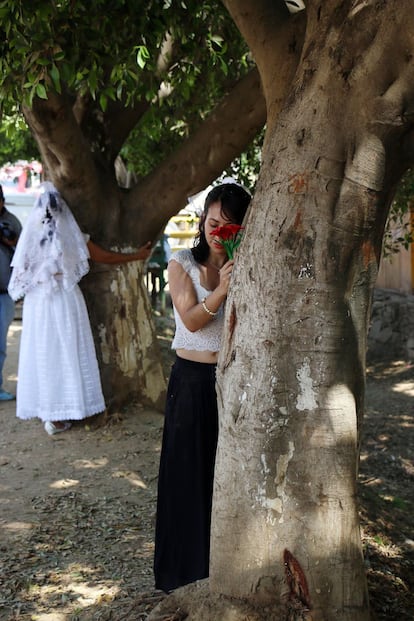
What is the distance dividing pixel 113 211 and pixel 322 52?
420 cm

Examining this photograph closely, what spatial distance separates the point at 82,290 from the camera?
6898mm

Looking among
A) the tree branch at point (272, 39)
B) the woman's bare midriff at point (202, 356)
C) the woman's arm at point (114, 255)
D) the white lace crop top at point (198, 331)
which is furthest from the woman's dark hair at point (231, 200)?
the woman's arm at point (114, 255)

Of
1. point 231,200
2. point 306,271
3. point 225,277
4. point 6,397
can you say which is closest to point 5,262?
point 6,397

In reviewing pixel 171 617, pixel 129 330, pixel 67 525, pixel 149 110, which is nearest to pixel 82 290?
pixel 129 330

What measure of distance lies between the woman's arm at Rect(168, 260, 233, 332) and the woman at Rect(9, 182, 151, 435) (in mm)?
3024

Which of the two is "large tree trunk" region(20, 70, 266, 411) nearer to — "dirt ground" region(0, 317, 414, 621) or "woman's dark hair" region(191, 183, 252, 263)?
"dirt ground" region(0, 317, 414, 621)

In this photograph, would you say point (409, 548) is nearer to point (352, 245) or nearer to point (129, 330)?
point (352, 245)

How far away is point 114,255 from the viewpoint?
684 cm

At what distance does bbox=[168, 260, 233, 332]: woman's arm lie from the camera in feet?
10.8

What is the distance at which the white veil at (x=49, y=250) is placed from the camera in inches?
251

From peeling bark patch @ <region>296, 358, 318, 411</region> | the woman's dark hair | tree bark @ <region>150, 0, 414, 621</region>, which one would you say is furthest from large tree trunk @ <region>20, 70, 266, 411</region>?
peeling bark patch @ <region>296, 358, 318, 411</region>

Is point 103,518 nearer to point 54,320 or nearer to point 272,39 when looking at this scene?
point 54,320

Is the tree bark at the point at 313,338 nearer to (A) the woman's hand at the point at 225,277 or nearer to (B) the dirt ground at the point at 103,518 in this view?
(A) the woman's hand at the point at 225,277

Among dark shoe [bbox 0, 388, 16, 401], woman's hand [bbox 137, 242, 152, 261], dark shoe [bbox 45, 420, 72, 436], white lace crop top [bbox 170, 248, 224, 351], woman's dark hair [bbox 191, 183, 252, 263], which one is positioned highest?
woman's hand [bbox 137, 242, 152, 261]
